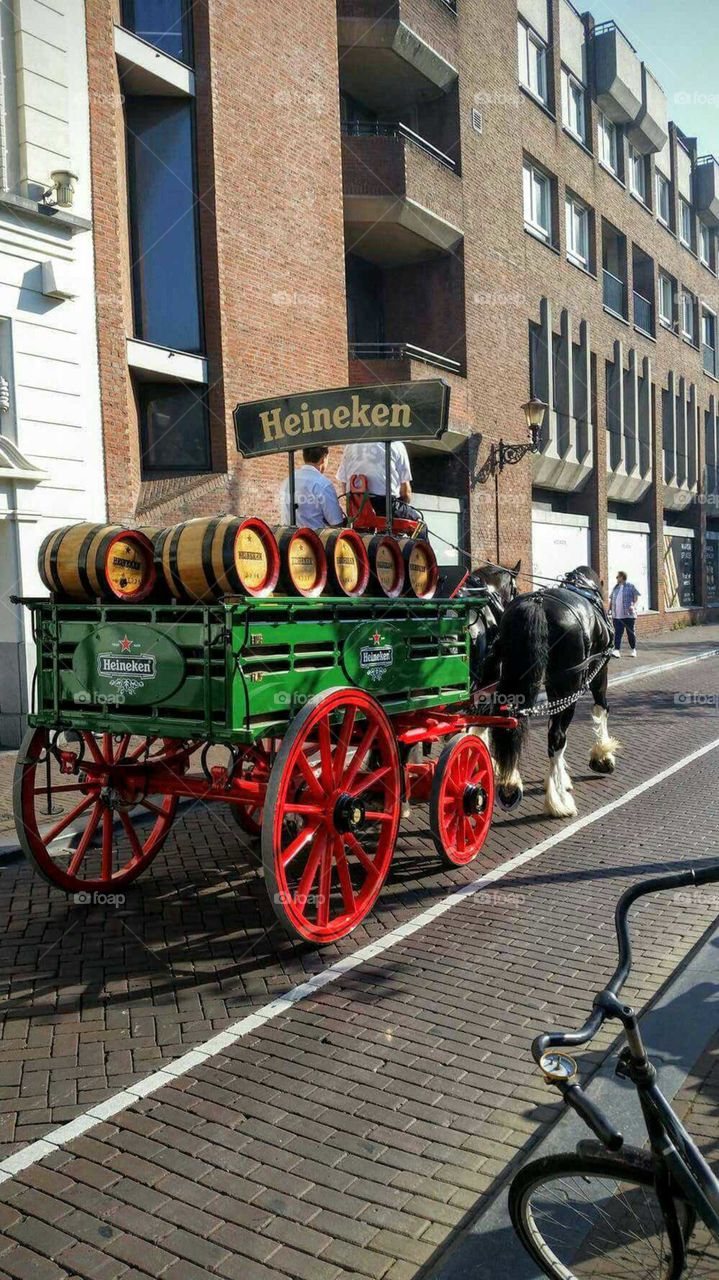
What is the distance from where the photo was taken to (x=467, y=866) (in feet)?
20.8

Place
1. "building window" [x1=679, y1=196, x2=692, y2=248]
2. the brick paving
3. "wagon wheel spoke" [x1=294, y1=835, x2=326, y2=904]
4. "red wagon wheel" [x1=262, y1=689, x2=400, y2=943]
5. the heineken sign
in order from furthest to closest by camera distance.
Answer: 1. "building window" [x1=679, y1=196, x2=692, y2=248]
2. the heineken sign
3. "wagon wheel spoke" [x1=294, y1=835, x2=326, y2=904]
4. "red wagon wheel" [x1=262, y1=689, x2=400, y2=943]
5. the brick paving

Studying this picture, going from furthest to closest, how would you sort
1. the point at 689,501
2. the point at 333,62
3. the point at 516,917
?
1. the point at 689,501
2. the point at 333,62
3. the point at 516,917

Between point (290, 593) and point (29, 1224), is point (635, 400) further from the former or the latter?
point (29, 1224)

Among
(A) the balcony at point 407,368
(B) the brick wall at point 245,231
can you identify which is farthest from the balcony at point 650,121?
(B) the brick wall at point 245,231

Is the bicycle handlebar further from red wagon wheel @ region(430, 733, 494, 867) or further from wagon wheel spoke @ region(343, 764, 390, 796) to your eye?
red wagon wheel @ region(430, 733, 494, 867)

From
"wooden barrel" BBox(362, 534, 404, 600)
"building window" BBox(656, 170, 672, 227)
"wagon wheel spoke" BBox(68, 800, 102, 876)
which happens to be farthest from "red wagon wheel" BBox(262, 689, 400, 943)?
"building window" BBox(656, 170, 672, 227)

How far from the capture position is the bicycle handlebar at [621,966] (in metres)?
1.81

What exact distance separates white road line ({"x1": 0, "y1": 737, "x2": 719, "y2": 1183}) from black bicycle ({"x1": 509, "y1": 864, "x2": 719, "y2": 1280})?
1.66 metres

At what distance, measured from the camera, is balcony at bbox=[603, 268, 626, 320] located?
93.3 ft

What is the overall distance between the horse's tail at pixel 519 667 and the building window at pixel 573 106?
2255 cm

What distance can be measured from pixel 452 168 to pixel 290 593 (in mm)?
17635

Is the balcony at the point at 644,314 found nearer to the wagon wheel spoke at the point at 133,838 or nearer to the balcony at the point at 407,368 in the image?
the balcony at the point at 407,368

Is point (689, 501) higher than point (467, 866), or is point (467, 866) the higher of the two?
point (689, 501)

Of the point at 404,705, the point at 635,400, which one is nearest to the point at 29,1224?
the point at 404,705
